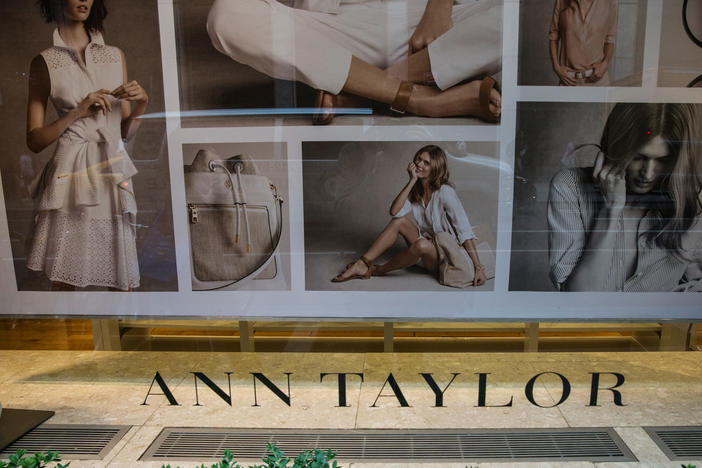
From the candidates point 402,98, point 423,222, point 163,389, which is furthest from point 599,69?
point 163,389

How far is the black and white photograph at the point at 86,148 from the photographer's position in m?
2.46

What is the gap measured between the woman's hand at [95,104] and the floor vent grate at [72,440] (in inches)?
65.6

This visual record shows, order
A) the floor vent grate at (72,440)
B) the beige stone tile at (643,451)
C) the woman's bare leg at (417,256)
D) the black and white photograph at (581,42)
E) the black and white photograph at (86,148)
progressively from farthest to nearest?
the woman's bare leg at (417,256) → the black and white photograph at (86,148) → the black and white photograph at (581,42) → the floor vent grate at (72,440) → the beige stone tile at (643,451)

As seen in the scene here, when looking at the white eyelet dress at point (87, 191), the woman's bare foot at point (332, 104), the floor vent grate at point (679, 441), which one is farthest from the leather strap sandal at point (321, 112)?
the floor vent grate at point (679, 441)

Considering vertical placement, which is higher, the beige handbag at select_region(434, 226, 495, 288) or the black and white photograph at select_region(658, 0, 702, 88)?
the black and white photograph at select_region(658, 0, 702, 88)

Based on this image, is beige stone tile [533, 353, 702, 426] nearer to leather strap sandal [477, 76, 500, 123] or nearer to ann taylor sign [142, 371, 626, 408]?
ann taylor sign [142, 371, 626, 408]

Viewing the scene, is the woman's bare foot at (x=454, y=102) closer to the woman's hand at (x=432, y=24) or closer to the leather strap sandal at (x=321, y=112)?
the woman's hand at (x=432, y=24)

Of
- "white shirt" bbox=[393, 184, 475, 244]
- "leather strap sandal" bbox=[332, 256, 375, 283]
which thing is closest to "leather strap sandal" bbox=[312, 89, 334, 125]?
"white shirt" bbox=[393, 184, 475, 244]

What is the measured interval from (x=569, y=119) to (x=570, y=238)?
25.4 inches

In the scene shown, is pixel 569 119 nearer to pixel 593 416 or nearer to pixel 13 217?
pixel 593 416

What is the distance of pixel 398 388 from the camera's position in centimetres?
263

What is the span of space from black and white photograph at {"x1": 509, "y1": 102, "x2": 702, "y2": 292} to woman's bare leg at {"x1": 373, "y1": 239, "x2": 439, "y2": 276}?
446 millimetres

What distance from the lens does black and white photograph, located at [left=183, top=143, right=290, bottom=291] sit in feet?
8.25

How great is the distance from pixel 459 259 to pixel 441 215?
0.27 metres
